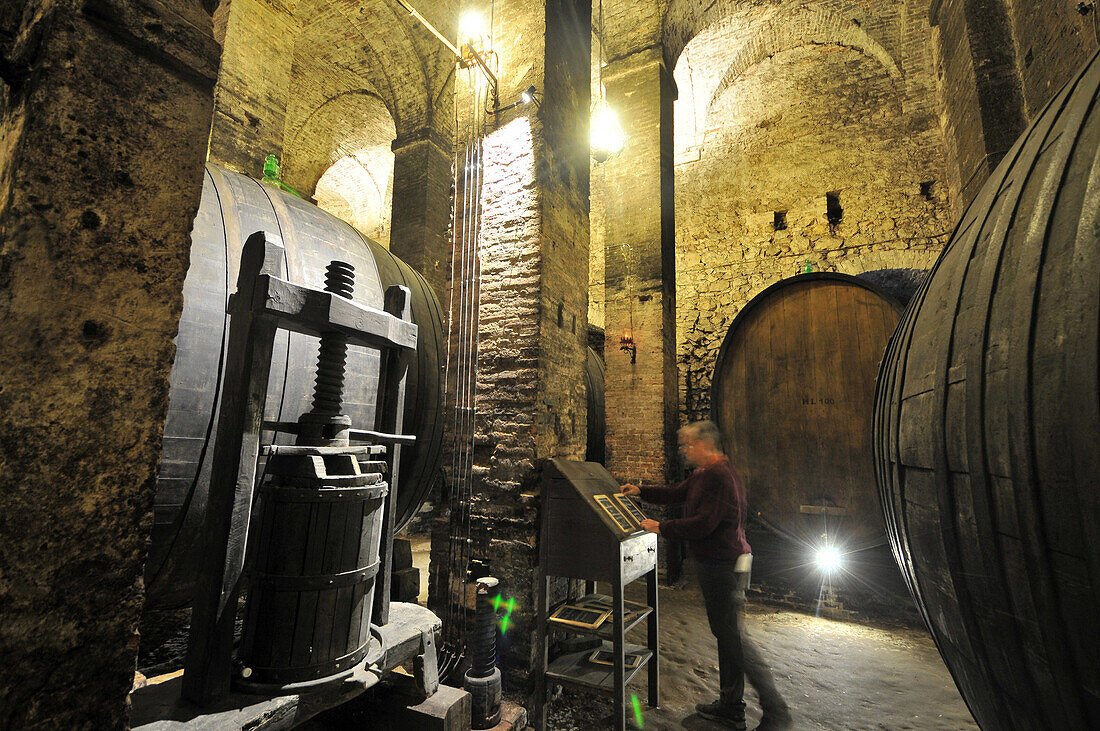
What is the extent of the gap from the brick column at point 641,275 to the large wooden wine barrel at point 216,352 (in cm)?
391

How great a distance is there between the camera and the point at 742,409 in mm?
4527

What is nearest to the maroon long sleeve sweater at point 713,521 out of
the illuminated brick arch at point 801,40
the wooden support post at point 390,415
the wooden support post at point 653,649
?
the wooden support post at point 653,649

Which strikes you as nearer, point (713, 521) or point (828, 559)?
point (713, 521)

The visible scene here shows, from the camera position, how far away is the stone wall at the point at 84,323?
3.29 ft

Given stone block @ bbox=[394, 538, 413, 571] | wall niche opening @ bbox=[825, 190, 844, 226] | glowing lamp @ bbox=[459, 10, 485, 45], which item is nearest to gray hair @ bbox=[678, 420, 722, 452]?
stone block @ bbox=[394, 538, 413, 571]

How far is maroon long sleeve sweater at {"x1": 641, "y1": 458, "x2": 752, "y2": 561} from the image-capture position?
3.05 metres

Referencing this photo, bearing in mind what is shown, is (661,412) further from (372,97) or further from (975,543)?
(372,97)

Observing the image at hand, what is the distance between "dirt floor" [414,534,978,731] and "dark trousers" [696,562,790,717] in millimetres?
158

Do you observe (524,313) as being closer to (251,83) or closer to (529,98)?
(529,98)

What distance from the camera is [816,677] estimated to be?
3461 millimetres

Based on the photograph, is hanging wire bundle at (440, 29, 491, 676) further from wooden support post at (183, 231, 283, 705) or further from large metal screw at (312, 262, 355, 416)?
wooden support post at (183, 231, 283, 705)

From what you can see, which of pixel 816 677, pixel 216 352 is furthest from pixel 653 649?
pixel 216 352

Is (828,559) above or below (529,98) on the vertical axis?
below

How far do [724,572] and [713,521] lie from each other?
0.33m
